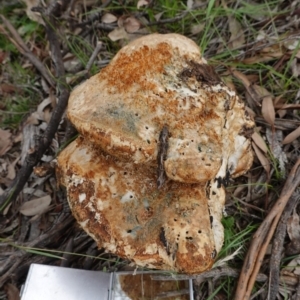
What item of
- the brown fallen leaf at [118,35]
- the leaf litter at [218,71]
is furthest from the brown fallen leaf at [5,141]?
the brown fallen leaf at [118,35]

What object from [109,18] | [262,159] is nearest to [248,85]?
[262,159]

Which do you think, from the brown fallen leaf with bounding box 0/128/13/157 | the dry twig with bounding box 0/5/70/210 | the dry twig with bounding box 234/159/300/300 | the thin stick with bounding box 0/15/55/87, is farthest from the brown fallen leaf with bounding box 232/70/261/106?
the brown fallen leaf with bounding box 0/128/13/157

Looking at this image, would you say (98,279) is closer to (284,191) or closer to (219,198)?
(219,198)

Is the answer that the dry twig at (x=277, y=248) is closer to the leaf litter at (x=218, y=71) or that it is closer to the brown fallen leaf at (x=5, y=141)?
the leaf litter at (x=218, y=71)

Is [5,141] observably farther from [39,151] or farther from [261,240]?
[261,240]

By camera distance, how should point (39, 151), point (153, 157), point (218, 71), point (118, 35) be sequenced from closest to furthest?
point (153, 157)
point (39, 151)
point (218, 71)
point (118, 35)

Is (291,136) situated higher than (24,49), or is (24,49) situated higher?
(24,49)
